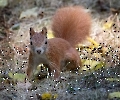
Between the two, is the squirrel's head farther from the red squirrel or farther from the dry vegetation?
the dry vegetation

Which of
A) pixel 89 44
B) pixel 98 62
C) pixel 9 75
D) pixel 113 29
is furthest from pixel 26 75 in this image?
pixel 113 29

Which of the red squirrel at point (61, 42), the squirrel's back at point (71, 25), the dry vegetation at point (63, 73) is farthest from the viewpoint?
the squirrel's back at point (71, 25)

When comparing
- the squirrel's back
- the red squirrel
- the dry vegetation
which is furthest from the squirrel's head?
the squirrel's back

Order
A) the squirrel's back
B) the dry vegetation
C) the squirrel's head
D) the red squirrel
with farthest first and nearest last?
the squirrel's back → the red squirrel → the squirrel's head → the dry vegetation

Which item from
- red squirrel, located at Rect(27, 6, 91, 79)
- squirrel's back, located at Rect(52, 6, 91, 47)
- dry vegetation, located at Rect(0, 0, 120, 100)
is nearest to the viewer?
dry vegetation, located at Rect(0, 0, 120, 100)

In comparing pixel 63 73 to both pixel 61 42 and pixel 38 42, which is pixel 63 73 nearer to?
pixel 61 42

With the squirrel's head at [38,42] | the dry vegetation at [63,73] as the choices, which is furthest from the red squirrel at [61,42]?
the dry vegetation at [63,73]

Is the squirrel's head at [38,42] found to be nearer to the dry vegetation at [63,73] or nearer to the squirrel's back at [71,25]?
the dry vegetation at [63,73]
